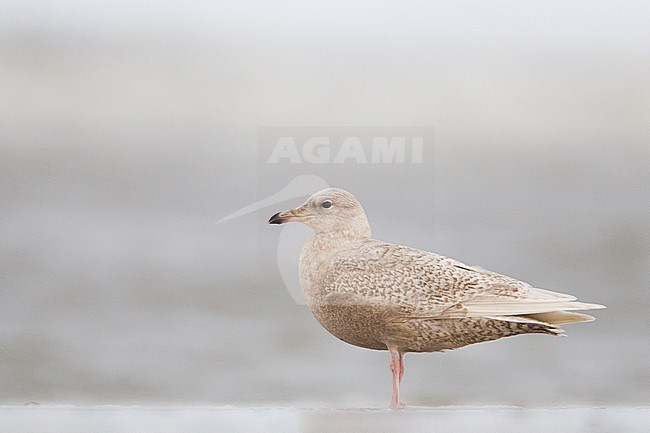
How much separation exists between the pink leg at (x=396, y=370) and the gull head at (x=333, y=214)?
0.76ft

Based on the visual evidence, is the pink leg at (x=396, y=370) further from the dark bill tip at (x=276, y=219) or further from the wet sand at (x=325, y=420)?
the dark bill tip at (x=276, y=219)

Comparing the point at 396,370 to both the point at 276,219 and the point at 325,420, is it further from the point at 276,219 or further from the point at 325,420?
the point at 276,219

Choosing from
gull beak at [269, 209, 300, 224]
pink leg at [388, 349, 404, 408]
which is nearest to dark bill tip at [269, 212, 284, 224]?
gull beak at [269, 209, 300, 224]

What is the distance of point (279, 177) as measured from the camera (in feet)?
6.08

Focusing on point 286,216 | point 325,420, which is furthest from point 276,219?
point 325,420

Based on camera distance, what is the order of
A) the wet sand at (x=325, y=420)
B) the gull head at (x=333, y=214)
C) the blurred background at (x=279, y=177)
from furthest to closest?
the blurred background at (x=279, y=177)
the gull head at (x=333, y=214)
the wet sand at (x=325, y=420)

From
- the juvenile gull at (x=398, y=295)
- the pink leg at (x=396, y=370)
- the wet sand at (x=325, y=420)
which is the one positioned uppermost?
the juvenile gull at (x=398, y=295)

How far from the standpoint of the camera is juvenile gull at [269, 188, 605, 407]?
168cm

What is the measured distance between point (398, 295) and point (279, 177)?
1.15 feet

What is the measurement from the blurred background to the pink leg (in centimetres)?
6

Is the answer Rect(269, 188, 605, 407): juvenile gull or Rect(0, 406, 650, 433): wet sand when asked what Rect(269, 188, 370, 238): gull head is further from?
Rect(0, 406, 650, 433): wet sand

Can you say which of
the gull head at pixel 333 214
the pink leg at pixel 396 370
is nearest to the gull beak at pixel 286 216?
the gull head at pixel 333 214

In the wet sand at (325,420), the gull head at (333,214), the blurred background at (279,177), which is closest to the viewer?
the wet sand at (325,420)

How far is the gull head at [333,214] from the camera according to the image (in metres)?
1.75
